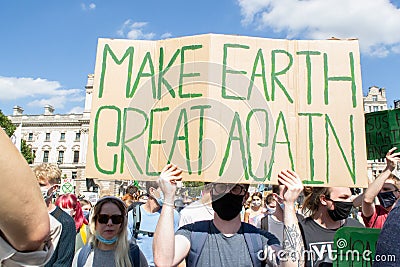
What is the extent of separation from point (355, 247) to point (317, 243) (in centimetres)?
26

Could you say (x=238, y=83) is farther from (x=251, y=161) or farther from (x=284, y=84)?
(x=251, y=161)

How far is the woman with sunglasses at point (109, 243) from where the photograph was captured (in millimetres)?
2932

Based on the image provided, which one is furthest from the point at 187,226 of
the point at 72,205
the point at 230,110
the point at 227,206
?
the point at 72,205

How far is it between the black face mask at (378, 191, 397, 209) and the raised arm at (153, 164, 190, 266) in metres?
2.11

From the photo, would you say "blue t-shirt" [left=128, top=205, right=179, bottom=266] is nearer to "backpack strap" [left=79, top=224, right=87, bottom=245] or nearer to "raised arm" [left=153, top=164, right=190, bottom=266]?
"backpack strap" [left=79, top=224, right=87, bottom=245]

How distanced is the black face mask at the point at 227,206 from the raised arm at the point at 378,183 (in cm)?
132

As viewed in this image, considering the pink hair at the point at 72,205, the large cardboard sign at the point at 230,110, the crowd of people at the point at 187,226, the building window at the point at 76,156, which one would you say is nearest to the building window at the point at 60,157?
the building window at the point at 76,156

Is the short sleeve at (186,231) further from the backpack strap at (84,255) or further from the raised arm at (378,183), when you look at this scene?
the raised arm at (378,183)

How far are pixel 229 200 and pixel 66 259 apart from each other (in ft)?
5.96

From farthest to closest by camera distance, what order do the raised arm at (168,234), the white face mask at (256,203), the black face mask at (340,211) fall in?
the white face mask at (256,203), the black face mask at (340,211), the raised arm at (168,234)

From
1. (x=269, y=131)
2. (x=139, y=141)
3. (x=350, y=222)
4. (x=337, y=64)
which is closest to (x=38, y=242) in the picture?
(x=139, y=141)

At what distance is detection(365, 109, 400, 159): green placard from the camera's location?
9.95ft

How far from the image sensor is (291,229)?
2.20 m

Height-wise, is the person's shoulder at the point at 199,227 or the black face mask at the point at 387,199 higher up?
the black face mask at the point at 387,199
